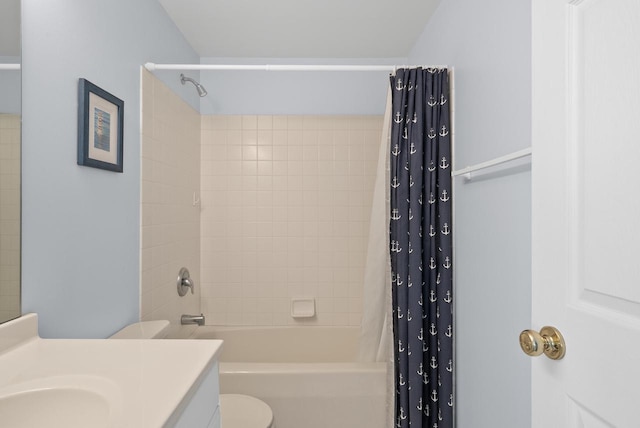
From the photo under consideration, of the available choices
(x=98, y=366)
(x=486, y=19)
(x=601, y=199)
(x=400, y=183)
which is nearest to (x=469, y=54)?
(x=486, y=19)

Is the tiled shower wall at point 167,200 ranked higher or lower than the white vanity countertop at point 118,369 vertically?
higher

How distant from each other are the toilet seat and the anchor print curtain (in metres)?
0.62

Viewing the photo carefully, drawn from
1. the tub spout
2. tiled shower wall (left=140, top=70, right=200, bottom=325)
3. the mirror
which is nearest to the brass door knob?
the mirror

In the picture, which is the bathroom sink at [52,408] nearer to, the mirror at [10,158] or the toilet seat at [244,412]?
the mirror at [10,158]

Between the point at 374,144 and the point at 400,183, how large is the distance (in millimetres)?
1110

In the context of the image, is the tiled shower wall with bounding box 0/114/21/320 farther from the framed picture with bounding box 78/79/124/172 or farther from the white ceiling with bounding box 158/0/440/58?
the white ceiling with bounding box 158/0/440/58

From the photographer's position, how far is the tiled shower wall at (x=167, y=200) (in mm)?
1966

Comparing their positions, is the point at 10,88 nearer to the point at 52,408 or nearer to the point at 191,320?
the point at 52,408

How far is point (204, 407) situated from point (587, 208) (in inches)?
36.3

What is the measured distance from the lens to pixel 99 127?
1.51 metres

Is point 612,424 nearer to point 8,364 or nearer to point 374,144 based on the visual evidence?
point 8,364

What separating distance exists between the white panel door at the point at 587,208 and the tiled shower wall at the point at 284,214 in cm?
200

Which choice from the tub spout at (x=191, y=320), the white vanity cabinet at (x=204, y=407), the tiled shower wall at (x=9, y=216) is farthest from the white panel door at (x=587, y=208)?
the tub spout at (x=191, y=320)

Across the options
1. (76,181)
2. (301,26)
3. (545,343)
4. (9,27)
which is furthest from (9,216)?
(301,26)
